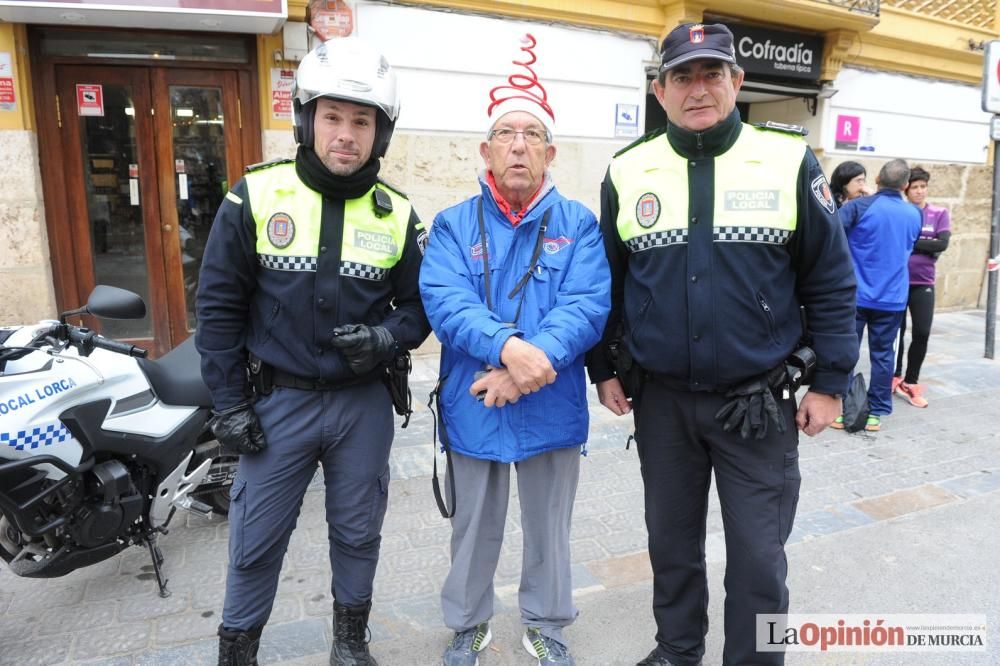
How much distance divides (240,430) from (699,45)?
74.6 inches

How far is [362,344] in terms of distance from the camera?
2289 mm

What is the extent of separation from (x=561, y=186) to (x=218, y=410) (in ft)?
19.2

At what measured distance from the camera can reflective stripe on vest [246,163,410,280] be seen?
2.31m

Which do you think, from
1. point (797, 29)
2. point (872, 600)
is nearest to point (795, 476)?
point (872, 600)

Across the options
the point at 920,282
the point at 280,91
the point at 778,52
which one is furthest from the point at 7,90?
the point at 778,52

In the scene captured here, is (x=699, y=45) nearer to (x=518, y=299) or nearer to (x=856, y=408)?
(x=518, y=299)

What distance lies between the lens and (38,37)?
5918 millimetres

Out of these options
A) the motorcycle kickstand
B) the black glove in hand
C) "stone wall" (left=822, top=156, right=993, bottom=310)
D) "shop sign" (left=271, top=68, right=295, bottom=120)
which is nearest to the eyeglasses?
the black glove in hand

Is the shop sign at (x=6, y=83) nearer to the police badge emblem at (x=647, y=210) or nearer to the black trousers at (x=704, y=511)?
the police badge emblem at (x=647, y=210)

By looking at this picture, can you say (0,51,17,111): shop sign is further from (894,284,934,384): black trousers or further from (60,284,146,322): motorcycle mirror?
(894,284,934,384): black trousers

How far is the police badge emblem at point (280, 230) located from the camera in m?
2.31

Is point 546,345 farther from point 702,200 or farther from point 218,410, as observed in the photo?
point 218,410

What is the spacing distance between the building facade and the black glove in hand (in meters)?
5.14

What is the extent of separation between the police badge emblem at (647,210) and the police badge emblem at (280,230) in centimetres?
114
